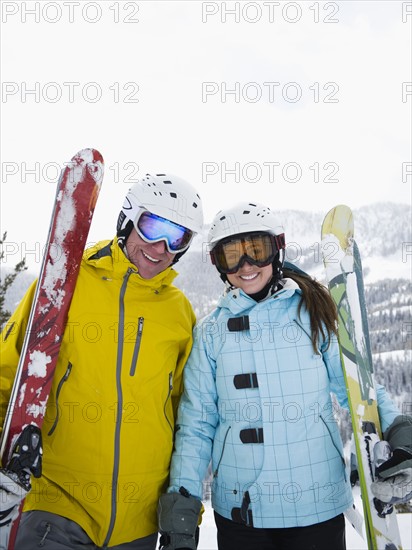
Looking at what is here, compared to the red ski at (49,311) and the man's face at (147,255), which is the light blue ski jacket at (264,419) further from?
the red ski at (49,311)

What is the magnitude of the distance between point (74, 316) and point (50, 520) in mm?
1041

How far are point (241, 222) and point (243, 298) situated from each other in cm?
50

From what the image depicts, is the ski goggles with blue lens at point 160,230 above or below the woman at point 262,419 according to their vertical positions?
above

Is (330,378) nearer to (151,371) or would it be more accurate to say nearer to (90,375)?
(151,371)

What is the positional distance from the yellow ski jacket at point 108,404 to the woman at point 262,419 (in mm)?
172

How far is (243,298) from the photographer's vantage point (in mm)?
2770

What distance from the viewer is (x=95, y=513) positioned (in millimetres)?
2316

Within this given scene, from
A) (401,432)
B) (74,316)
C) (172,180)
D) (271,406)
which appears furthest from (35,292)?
(401,432)

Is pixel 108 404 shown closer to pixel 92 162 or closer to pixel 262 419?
pixel 262 419

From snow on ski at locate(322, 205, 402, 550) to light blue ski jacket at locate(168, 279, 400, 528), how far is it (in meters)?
0.12

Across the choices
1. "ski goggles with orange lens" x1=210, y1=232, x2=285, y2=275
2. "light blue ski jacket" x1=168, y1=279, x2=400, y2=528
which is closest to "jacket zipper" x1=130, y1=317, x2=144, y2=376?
"light blue ski jacket" x1=168, y1=279, x2=400, y2=528

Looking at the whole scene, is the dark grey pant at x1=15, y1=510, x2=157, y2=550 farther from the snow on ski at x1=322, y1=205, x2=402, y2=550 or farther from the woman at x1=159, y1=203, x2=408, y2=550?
the snow on ski at x1=322, y1=205, x2=402, y2=550

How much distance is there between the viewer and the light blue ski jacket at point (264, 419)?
2434mm

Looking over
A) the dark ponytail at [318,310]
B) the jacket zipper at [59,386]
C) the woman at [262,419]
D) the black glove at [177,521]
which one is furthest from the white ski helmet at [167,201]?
the black glove at [177,521]
